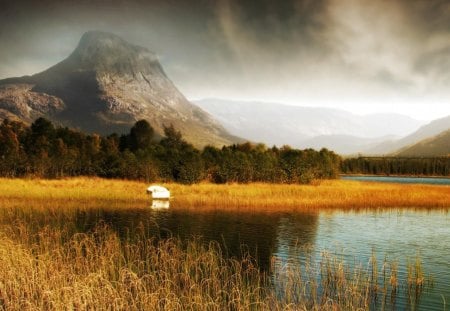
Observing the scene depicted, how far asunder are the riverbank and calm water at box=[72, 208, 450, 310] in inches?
247

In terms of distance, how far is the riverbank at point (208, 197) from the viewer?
51.8 metres

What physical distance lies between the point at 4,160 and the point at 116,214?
45687 mm

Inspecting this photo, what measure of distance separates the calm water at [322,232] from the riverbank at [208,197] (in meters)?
6.28

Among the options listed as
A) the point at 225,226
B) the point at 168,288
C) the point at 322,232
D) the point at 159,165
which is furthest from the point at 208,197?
the point at 168,288

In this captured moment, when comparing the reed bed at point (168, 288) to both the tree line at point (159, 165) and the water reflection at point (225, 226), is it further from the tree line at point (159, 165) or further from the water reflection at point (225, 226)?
the tree line at point (159, 165)

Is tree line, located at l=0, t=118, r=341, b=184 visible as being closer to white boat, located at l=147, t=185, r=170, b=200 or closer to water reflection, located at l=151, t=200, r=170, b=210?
white boat, located at l=147, t=185, r=170, b=200

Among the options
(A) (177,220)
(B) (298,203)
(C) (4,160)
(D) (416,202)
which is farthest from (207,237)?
(C) (4,160)

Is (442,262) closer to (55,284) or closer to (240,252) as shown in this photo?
(240,252)

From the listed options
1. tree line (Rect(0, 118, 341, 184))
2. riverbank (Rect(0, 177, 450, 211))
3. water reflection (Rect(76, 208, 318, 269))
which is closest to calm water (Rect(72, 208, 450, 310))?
water reflection (Rect(76, 208, 318, 269))

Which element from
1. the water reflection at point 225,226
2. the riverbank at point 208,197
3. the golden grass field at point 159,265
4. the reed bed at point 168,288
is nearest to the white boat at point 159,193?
the riverbank at point 208,197

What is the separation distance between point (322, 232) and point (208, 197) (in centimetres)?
2256

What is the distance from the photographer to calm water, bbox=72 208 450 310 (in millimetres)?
27114

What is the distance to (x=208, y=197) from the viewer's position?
5662cm

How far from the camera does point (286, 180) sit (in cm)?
8269
